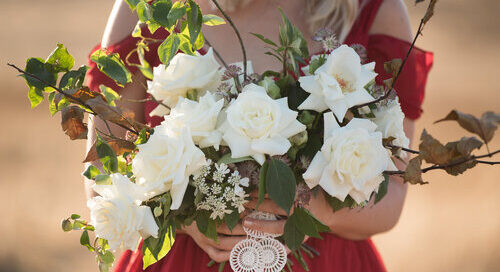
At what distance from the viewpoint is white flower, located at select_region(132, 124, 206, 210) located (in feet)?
3.47

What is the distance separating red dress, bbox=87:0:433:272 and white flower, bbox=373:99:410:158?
0.30 m

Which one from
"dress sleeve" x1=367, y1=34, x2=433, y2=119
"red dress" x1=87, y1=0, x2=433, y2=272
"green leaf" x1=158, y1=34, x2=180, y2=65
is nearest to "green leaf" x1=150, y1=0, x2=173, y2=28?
"green leaf" x1=158, y1=34, x2=180, y2=65

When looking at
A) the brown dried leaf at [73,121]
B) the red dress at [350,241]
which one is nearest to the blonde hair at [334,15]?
the red dress at [350,241]

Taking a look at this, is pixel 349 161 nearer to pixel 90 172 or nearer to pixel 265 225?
pixel 265 225

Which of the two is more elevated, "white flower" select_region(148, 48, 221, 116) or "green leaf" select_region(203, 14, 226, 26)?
"green leaf" select_region(203, 14, 226, 26)

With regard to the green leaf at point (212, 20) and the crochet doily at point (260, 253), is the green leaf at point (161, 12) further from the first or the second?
the crochet doily at point (260, 253)

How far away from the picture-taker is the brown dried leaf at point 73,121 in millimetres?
1160

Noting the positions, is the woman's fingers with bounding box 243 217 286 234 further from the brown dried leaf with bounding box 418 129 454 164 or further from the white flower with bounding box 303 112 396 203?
the brown dried leaf with bounding box 418 129 454 164

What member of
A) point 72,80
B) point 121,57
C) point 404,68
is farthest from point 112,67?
point 404,68

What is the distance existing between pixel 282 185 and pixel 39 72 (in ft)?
1.51

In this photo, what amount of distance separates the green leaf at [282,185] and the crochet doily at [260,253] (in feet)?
0.60

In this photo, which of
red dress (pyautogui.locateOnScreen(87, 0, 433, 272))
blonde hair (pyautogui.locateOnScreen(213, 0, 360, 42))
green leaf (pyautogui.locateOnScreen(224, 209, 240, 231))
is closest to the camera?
green leaf (pyautogui.locateOnScreen(224, 209, 240, 231))

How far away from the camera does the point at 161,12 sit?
1.08 metres

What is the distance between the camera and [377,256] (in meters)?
1.56
